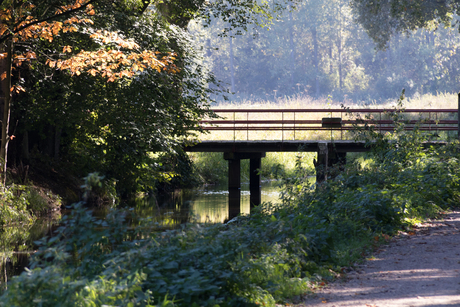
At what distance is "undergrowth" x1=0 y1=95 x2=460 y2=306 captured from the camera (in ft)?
11.7

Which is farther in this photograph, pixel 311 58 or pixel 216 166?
pixel 311 58

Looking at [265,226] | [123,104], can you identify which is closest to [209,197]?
[123,104]

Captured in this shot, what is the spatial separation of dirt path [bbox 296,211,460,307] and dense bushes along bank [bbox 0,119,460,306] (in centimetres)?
26

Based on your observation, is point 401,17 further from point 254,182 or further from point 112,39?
point 112,39

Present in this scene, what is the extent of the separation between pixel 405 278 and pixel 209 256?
6.42 feet

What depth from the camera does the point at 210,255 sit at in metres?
4.44

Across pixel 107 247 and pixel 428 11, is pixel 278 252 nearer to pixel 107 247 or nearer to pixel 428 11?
pixel 107 247

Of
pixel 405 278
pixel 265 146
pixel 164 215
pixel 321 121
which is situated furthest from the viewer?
pixel 321 121

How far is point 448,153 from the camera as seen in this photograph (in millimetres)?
10531

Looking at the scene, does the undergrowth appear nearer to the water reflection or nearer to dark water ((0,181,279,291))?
dark water ((0,181,279,291))

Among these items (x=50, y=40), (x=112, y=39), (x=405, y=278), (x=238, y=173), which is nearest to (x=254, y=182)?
(x=238, y=173)

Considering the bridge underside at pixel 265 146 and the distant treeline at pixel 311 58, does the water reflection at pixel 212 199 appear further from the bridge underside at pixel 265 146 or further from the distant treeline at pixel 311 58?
the distant treeline at pixel 311 58

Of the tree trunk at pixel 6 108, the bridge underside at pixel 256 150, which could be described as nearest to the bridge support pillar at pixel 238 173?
the bridge underside at pixel 256 150

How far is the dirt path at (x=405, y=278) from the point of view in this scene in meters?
4.37
